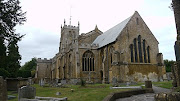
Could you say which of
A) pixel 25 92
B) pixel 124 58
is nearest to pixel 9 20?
pixel 25 92

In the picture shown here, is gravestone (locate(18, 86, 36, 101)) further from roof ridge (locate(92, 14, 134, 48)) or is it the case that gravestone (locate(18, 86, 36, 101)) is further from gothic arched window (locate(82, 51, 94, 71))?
gothic arched window (locate(82, 51, 94, 71))

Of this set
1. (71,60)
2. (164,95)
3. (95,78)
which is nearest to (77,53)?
(71,60)

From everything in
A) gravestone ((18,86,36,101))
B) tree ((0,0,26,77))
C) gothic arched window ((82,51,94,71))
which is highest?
tree ((0,0,26,77))

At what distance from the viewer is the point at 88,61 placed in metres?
31.7

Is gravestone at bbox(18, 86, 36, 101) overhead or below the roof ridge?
below

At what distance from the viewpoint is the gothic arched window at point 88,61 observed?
1234 inches

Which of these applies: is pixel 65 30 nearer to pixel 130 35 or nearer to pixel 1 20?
pixel 130 35

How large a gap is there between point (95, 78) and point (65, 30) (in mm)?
24335

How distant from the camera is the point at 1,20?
14.1 meters

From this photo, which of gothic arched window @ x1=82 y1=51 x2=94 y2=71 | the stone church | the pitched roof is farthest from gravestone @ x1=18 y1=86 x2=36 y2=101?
gothic arched window @ x1=82 y1=51 x2=94 y2=71

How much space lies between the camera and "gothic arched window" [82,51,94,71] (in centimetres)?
3136

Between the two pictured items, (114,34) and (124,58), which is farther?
(114,34)

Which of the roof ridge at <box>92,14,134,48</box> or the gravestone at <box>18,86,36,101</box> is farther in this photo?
the roof ridge at <box>92,14,134,48</box>

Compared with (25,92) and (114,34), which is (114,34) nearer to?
(114,34)
